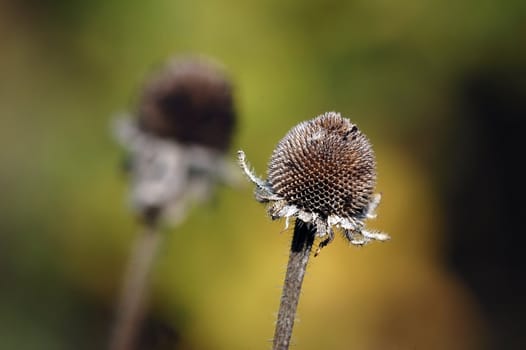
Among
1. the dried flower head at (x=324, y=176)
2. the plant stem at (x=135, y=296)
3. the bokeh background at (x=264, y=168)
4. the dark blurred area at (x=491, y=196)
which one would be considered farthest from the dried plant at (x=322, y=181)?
the dark blurred area at (x=491, y=196)

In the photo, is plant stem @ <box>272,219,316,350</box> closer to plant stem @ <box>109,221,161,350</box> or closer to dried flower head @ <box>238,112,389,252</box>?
dried flower head @ <box>238,112,389,252</box>

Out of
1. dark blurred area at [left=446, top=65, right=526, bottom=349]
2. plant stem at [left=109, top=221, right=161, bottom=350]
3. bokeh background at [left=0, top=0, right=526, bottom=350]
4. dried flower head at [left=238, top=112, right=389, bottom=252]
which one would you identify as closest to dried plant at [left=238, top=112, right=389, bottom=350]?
dried flower head at [left=238, top=112, right=389, bottom=252]

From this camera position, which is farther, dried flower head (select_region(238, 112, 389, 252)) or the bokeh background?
the bokeh background

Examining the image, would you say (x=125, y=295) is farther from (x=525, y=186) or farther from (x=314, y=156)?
(x=525, y=186)

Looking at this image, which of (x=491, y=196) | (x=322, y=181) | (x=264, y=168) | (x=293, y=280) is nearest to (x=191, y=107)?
(x=264, y=168)

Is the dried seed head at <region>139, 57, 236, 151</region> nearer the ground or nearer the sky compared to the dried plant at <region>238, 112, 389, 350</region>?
nearer the sky
